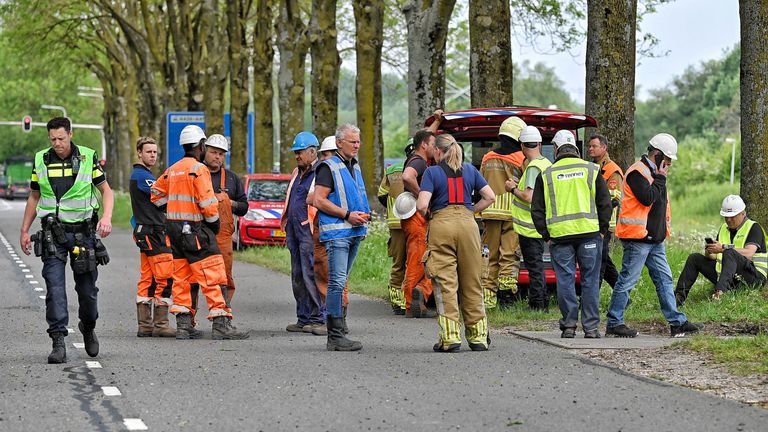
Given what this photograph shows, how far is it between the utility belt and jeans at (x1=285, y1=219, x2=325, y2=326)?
118 inches

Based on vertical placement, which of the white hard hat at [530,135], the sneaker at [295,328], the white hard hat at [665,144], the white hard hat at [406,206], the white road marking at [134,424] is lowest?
the sneaker at [295,328]

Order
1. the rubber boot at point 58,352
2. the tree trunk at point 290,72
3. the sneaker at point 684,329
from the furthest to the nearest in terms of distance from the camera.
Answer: the tree trunk at point 290,72, the sneaker at point 684,329, the rubber boot at point 58,352

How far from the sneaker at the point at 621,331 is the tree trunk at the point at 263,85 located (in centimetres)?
2384

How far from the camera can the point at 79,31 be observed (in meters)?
53.7

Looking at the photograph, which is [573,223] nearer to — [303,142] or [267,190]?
[303,142]

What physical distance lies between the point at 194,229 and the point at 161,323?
1202 millimetres

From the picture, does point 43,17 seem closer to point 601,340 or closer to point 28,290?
point 28,290

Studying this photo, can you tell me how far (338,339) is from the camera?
1255 cm

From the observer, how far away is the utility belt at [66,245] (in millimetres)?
11797

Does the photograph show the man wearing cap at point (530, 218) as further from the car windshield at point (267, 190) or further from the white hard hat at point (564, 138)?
A: the car windshield at point (267, 190)

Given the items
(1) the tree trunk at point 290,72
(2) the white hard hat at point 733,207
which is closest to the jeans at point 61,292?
(2) the white hard hat at point 733,207

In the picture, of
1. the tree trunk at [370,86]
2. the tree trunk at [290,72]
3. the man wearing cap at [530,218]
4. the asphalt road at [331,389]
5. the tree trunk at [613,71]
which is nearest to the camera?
the asphalt road at [331,389]

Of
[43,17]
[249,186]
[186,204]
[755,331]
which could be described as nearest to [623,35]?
[755,331]

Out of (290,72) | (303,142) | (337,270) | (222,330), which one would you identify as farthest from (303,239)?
(290,72)
